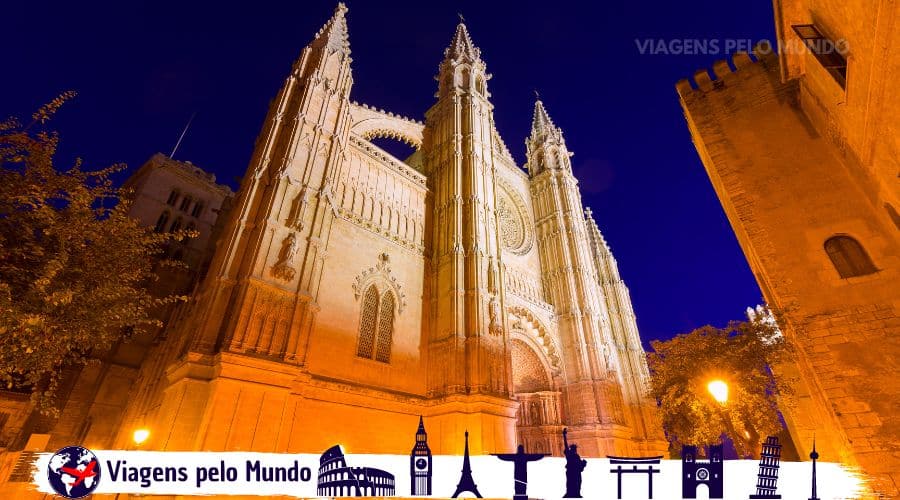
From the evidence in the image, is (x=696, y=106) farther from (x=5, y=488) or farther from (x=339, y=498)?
(x=5, y=488)

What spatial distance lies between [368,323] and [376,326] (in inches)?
14.6

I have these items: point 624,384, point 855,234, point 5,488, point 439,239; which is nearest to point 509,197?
point 439,239

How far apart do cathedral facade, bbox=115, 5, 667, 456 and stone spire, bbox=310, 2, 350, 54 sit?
0.13 meters

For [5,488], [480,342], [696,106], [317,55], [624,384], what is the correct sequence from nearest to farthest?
[5,488] < [696,106] < [480,342] < [317,55] < [624,384]

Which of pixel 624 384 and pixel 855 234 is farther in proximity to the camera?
pixel 624 384

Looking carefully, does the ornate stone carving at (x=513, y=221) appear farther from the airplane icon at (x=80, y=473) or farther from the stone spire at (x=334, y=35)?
the airplane icon at (x=80, y=473)

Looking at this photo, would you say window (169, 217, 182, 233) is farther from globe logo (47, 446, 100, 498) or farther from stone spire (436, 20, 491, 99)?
globe logo (47, 446, 100, 498)

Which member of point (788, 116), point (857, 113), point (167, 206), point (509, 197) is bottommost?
point (857, 113)

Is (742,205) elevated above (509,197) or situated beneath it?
situated beneath

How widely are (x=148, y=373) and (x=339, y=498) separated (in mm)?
13500

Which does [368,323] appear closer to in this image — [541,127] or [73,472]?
[73,472]

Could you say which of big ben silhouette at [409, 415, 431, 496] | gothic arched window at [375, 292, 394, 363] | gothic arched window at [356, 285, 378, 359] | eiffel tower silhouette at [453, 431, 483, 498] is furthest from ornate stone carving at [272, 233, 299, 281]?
eiffel tower silhouette at [453, 431, 483, 498]

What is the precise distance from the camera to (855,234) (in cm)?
910

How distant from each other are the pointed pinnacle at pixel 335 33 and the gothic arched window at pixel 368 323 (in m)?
13.3
